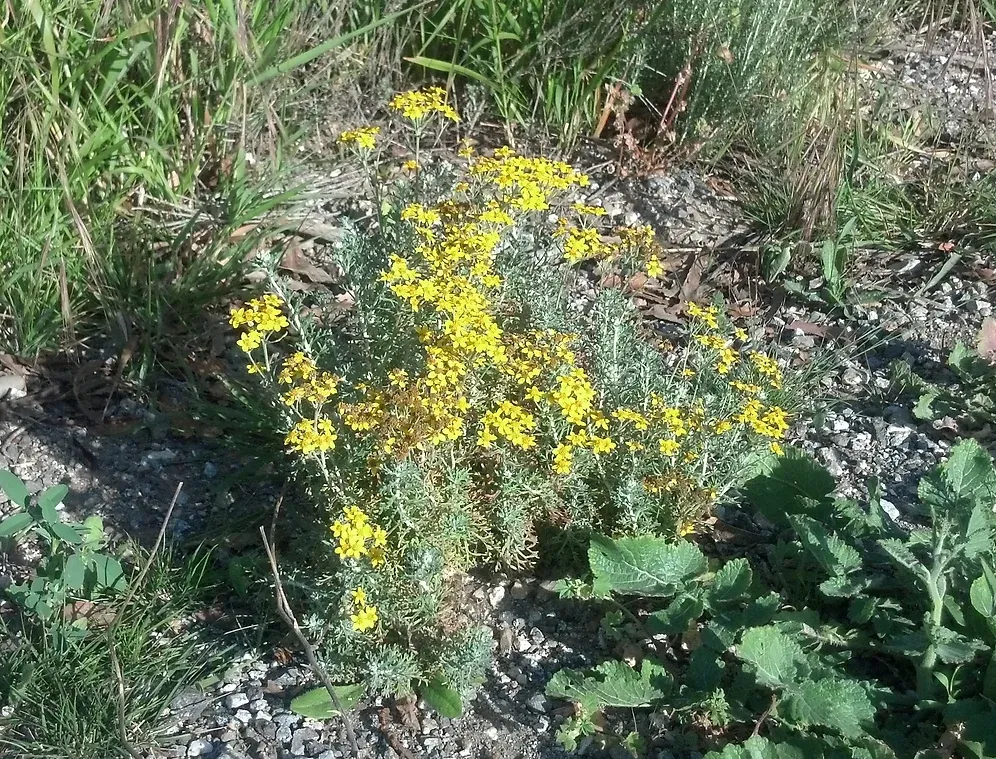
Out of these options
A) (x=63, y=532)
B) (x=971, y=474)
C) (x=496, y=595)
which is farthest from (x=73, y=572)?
(x=971, y=474)

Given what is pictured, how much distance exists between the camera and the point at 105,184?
10.3 feet

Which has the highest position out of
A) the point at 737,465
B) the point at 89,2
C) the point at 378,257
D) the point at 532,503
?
the point at 89,2

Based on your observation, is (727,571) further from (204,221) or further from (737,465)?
(204,221)

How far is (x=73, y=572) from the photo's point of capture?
7.38ft

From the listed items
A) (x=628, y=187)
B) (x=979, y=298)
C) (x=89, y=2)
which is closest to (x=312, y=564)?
(x=89, y=2)

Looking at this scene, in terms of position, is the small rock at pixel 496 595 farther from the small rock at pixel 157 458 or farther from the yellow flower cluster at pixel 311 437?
the small rock at pixel 157 458

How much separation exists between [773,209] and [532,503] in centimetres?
180

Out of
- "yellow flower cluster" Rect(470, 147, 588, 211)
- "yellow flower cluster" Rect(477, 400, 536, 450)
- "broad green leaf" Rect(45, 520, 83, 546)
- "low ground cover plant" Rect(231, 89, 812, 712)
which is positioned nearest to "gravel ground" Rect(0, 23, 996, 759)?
"low ground cover plant" Rect(231, 89, 812, 712)

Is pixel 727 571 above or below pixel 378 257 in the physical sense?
below

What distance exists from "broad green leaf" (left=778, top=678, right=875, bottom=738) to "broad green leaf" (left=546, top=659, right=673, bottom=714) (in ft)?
0.92

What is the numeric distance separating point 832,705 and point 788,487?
699mm

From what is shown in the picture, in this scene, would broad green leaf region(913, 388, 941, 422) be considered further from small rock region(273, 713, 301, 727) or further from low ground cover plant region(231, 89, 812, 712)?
small rock region(273, 713, 301, 727)

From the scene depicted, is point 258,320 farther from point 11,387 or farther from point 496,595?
point 11,387

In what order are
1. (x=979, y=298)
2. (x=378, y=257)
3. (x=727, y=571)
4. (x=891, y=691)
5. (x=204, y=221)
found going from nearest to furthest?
(x=891, y=691)
(x=727, y=571)
(x=378, y=257)
(x=204, y=221)
(x=979, y=298)
